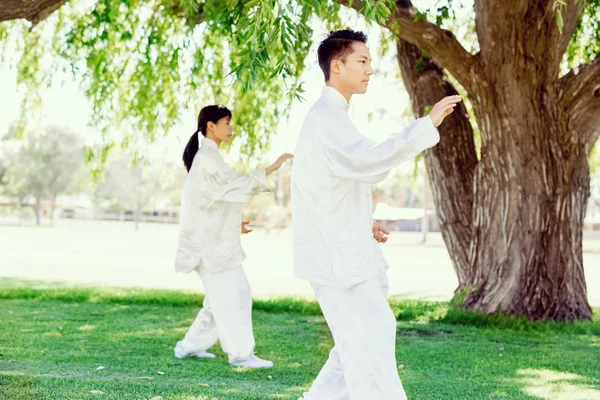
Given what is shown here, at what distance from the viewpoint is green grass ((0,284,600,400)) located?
4.63m

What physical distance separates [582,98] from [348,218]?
5.41 metres

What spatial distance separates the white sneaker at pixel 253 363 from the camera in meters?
5.48

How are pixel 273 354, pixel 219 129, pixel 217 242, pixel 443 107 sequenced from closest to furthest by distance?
pixel 443 107, pixel 217 242, pixel 219 129, pixel 273 354

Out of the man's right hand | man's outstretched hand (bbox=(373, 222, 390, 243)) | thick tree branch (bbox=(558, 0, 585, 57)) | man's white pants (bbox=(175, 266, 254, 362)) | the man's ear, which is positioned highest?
thick tree branch (bbox=(558, 0, 585, 57))

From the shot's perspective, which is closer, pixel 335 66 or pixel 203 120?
pixel 335 66

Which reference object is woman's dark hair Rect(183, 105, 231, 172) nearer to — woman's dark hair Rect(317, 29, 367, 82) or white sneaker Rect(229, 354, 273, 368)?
white sneaker Rect(229, 354, 273, 368)

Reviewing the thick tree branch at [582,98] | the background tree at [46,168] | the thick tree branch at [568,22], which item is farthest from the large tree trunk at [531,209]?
the background tree at [46,168]

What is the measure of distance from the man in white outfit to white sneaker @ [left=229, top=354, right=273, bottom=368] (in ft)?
6.83

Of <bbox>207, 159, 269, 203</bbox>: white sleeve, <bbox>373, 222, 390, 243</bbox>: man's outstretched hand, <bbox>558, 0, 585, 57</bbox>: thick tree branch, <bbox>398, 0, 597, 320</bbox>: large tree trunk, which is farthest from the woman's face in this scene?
<bbox>558, 0, 585, 57</bbox>: thick tree branch

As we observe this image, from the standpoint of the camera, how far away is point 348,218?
3240 mm

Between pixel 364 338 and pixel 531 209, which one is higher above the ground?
pixel 531 209

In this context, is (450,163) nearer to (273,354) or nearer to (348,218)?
(273,354)

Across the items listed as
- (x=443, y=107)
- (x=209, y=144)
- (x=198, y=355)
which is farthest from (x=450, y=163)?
(x=443, y=107)

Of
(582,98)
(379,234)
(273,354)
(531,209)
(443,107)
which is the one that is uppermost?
(582,98)
